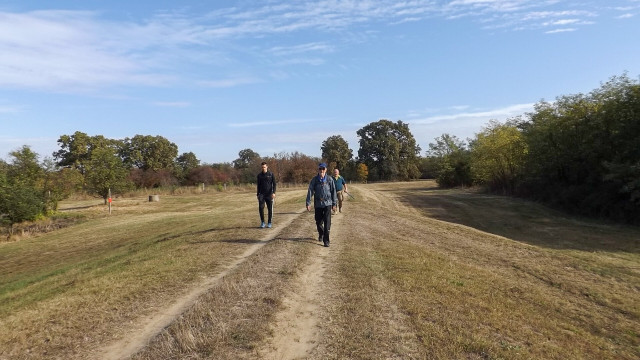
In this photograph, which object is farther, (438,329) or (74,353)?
(438,329)

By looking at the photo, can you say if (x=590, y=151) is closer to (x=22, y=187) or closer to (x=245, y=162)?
(x=22, y=187)

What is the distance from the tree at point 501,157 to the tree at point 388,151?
37.9m

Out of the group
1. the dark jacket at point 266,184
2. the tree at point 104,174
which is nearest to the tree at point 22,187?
the tree at point 104,174

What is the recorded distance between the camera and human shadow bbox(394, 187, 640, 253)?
18.8m

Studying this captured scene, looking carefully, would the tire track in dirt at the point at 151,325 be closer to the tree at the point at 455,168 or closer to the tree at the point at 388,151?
the tree at the point at 455,168

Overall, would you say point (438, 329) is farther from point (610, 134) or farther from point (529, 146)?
point (529, 146)

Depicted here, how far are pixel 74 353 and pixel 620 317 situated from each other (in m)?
9.65

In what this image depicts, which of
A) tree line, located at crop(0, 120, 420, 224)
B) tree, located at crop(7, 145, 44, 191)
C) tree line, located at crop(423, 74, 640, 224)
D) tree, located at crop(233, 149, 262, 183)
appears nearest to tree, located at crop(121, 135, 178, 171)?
tree line, located at crop(0, 120, 420, 224)

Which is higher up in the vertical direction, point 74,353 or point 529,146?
point 529,146

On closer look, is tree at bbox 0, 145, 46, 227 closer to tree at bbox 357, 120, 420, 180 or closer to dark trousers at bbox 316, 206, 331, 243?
dark trousers at bbox 316, 206, 331, 243

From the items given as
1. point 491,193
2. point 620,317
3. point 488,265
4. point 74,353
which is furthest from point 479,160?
point 74,353

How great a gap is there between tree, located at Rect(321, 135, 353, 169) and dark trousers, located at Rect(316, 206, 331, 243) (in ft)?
240

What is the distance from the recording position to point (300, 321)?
578 cm

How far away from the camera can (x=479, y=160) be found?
149 feet
